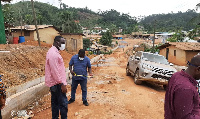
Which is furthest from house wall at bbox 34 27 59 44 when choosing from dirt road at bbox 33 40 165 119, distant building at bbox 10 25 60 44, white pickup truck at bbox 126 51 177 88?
dirt road at bbox 33 40 165 119

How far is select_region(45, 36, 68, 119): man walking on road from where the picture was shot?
10.8 ft

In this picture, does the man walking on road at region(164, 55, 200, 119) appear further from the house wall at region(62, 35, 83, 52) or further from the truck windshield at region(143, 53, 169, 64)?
the house wall at region(62, 35, 83, 52)

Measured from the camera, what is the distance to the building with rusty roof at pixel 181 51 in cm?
1928

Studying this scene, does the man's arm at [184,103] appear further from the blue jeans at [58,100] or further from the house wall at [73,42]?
the house wall at [73,42]

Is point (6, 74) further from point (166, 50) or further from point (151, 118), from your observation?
point (166, 50)

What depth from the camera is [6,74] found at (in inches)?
248

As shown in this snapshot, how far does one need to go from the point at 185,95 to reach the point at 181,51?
20962mm

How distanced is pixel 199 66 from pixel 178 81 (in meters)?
0.31

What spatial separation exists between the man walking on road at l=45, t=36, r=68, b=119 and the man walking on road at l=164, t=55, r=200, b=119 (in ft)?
7.16

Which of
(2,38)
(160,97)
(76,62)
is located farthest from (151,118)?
(2,38)

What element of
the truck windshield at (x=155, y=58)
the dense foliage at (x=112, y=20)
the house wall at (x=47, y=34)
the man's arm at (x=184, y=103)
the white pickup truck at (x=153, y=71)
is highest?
the dense foliage at (x=112, y=20)

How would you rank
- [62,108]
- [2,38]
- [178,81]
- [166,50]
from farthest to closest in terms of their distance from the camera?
1. [166,50]
2. [2,38]
3. [62,108]
4. [178,81]

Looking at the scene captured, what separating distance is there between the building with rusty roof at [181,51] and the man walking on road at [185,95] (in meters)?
19.3

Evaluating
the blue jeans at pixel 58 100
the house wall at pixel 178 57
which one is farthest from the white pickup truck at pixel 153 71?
the house wall at pixel 178 57
